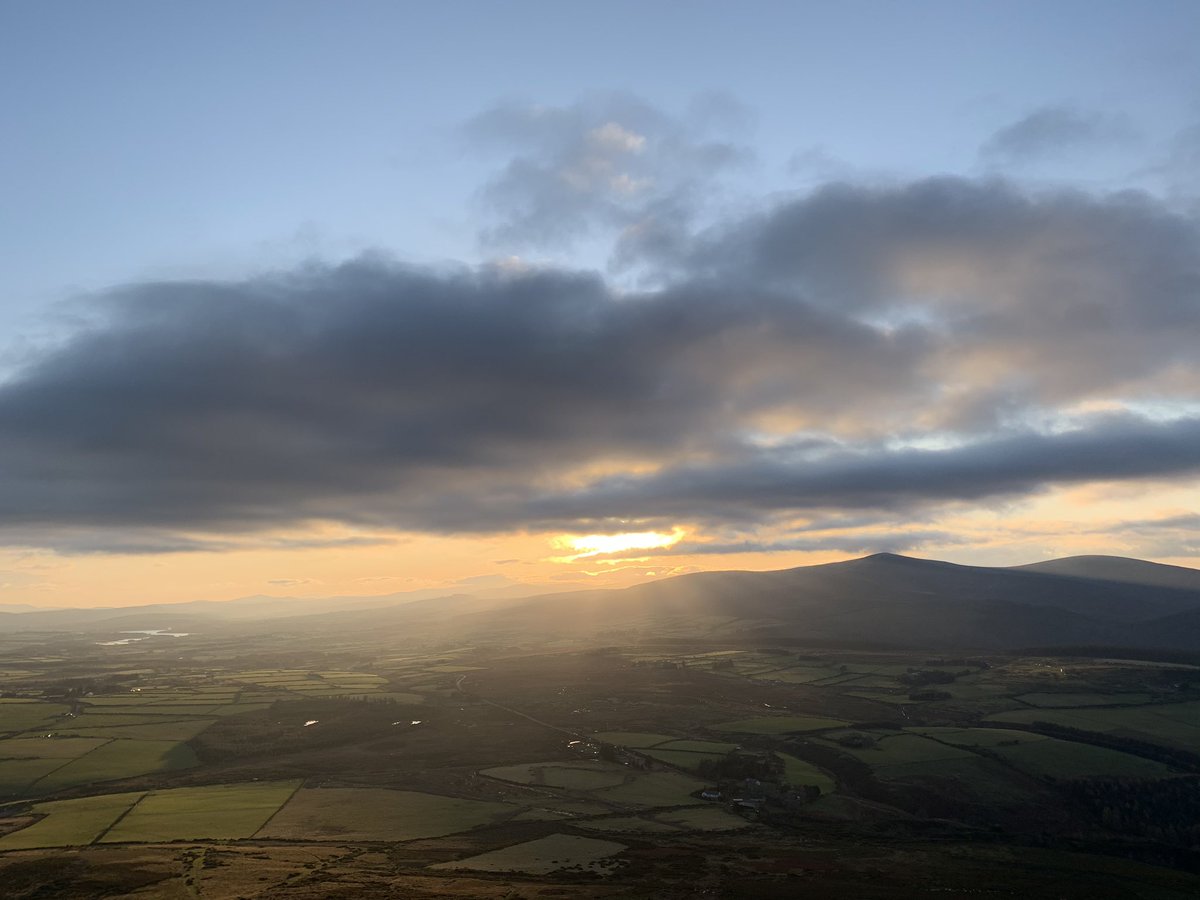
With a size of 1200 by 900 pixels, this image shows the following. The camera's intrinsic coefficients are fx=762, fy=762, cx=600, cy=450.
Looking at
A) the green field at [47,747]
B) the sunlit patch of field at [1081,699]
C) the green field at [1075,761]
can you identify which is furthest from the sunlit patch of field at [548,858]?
the sunlit patch of field at [1081,699]

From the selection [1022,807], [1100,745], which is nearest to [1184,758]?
[1100,745]

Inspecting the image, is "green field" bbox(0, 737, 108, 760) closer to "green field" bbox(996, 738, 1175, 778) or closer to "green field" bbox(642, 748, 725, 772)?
"green field" bbox(642, 748, 725, 772)

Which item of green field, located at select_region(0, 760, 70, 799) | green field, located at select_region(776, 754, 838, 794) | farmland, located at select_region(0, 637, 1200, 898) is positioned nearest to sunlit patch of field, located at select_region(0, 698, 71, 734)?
farmland, located at select_region(0, 637, 1200, 898)

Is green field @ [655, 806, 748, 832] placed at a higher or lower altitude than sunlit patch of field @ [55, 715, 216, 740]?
higher

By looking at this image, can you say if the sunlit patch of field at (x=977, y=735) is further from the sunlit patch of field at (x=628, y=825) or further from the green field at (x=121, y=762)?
the green field at (x=121, y=762)

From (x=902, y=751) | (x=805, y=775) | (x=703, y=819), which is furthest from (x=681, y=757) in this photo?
(x=902, y=751)

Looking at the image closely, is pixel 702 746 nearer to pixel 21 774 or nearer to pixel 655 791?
pixel 655 791
